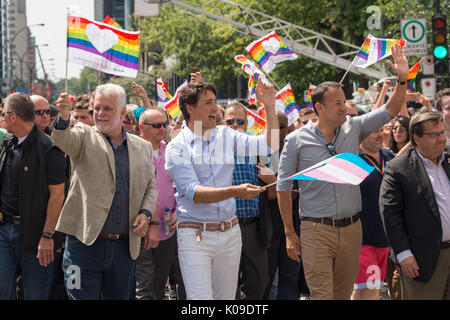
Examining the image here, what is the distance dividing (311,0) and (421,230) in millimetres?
19217

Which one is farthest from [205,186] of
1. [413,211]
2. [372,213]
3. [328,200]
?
[372,213]

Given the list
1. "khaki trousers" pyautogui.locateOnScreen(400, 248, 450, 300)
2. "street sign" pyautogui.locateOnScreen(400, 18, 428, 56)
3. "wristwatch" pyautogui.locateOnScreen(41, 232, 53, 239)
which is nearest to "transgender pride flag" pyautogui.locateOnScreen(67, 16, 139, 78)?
"wristwatch" pyautogui.locateOnScreen(41, 232, 53, 239)

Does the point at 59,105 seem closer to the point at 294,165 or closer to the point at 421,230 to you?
the point at 294,165

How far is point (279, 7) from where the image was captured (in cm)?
2467

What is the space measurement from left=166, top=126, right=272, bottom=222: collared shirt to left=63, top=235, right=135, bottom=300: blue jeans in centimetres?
55

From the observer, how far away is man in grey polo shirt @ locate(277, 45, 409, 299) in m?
5.93

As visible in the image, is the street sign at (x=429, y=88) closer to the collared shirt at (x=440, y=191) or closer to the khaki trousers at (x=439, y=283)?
the collared shirt at (x=440, y=191)

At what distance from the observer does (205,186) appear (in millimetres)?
5211

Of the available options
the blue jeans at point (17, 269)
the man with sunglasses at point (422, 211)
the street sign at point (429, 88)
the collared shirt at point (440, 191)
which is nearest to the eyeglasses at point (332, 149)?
the man with sunglasses at point (422, 211)

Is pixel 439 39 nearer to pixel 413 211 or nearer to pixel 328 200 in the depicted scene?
pixel 328 200

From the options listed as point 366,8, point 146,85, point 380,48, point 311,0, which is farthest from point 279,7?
point 146,85

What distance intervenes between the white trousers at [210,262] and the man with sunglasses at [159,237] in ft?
5.64

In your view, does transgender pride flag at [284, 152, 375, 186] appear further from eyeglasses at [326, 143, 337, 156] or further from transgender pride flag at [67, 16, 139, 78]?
transgender pride flag at [67, 16, 139, 78]

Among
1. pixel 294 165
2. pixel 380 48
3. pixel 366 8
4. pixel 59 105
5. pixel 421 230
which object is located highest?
pixel 366 8
